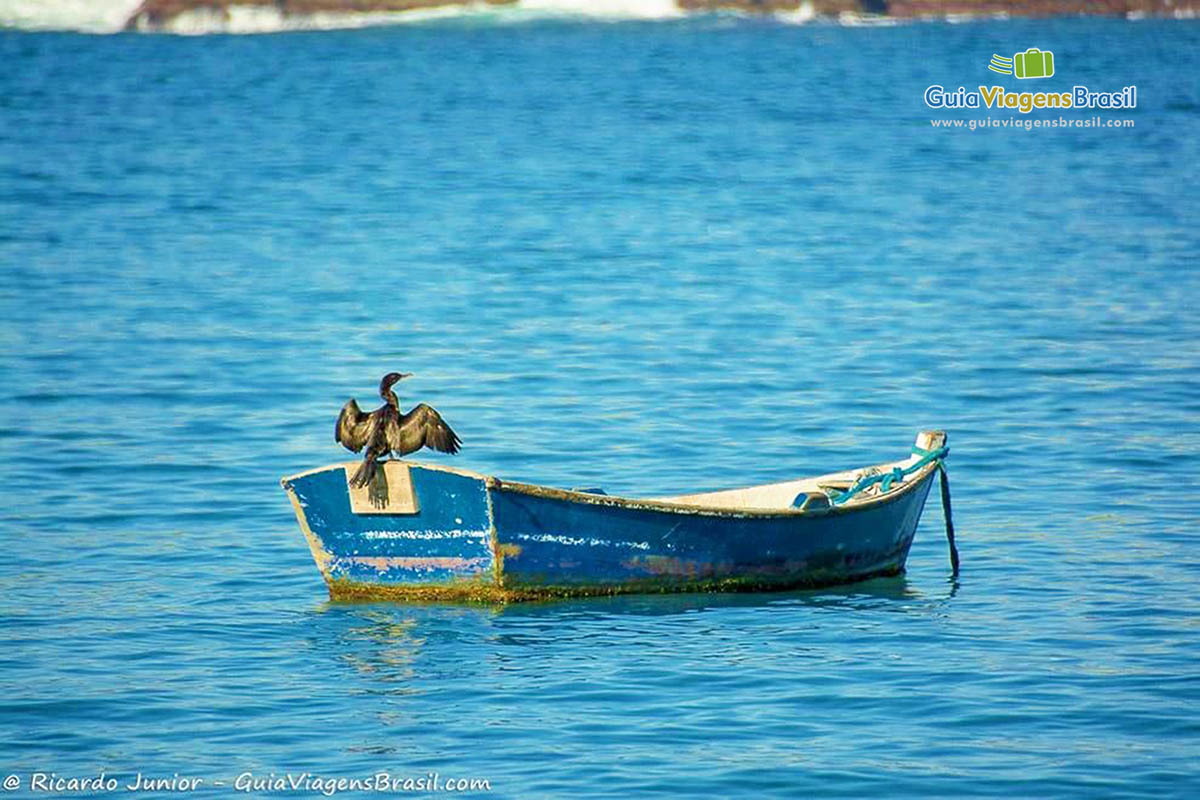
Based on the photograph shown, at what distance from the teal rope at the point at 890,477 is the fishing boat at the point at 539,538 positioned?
411 mm

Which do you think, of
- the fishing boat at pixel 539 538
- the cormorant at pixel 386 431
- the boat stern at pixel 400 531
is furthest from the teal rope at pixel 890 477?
the cormorant at pixel 386 431

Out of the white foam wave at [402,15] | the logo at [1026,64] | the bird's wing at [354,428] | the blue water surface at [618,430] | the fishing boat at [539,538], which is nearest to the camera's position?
the blue water surface at [618,430]

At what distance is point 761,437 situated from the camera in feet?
71.5

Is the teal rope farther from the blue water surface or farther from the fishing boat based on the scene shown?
the blue water surface

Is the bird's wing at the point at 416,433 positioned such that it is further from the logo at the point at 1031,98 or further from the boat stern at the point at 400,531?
the logo at the point at 1031,98

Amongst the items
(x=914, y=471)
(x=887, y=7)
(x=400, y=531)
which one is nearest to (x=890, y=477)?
(x=914, y=471)

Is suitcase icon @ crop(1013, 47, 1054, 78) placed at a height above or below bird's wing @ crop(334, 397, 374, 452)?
above

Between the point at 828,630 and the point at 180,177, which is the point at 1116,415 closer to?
the point at 828,630

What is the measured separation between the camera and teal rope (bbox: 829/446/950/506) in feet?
52.3

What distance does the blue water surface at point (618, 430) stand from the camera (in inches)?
486

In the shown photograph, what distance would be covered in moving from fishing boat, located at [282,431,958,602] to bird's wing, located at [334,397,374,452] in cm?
22

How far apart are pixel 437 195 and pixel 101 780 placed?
38.1 m

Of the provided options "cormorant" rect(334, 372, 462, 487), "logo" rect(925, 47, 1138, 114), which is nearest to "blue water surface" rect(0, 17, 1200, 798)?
"cormorant" rect(334, 372, 462, 487)

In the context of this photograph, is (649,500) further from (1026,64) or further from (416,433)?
(1026,64)
